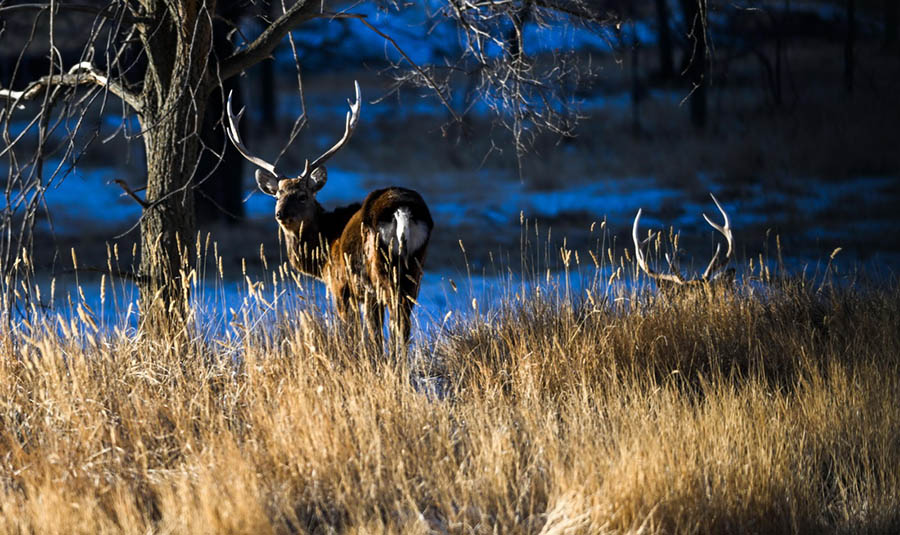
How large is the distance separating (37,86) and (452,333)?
3033mm

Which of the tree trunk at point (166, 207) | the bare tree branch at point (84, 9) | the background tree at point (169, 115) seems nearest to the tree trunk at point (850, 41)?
the background tree at point (169, 115)

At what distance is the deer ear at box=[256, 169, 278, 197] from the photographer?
25.2ft

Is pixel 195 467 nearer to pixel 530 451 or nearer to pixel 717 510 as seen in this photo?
pixel 530 451

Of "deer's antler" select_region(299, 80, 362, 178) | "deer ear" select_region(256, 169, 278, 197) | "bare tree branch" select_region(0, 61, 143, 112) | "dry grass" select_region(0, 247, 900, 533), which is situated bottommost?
"dry grass" select_region(0, 247, 900, 533)

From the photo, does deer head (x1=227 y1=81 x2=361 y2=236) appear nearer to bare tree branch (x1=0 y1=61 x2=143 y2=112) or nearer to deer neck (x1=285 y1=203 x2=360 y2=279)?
deer neck (x1=285 y1=203 x2=360 y2=279)

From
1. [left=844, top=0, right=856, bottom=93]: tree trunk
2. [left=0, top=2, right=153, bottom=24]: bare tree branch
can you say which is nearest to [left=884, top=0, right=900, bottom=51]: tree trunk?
[left=844, top=0, right=856, bottom=93]: tree trunk

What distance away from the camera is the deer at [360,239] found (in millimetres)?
6965

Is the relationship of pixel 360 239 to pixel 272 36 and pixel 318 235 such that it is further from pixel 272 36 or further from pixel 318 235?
pixel 272 36

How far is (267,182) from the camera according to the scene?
7.73 metres

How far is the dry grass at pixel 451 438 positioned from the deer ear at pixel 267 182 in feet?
4.39

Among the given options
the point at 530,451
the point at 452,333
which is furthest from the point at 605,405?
the point at 452,333

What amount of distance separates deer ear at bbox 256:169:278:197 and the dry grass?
134cm

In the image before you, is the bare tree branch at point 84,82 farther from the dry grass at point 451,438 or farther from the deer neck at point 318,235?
the deer neck at point 318,235

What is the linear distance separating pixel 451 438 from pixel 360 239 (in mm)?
2488
